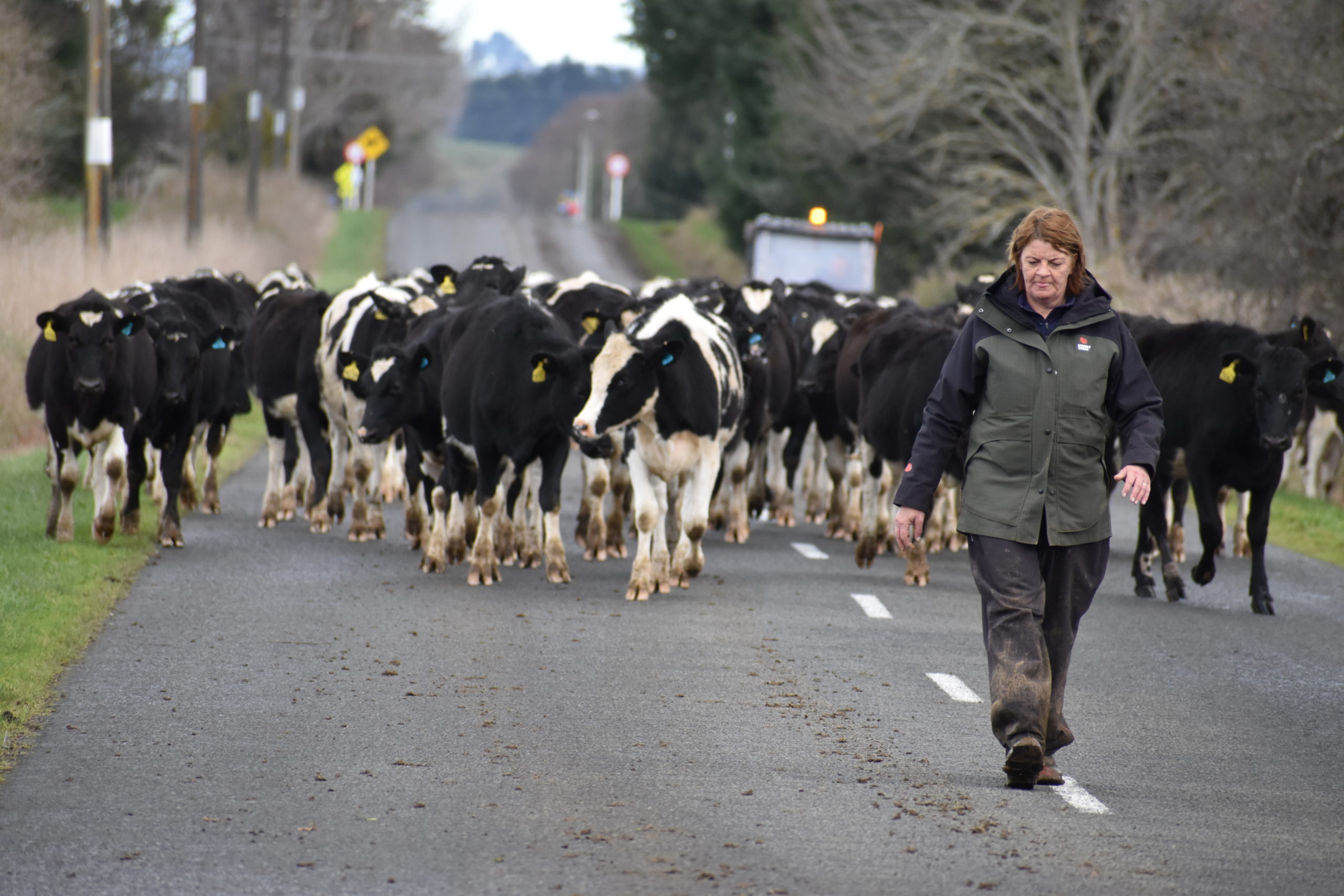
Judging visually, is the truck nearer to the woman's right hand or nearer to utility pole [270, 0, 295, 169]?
utility pole [270, 0, 295, 169]

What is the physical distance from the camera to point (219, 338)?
1568 centimetres

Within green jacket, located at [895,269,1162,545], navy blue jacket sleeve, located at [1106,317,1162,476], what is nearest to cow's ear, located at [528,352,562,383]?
green jacket, located at [895,269,1162,545]

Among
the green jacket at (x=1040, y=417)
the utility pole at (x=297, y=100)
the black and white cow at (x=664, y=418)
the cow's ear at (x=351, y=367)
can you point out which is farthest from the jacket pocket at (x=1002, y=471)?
the utility pole at (x=297, y=100)

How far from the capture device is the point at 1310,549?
1714 centimetres

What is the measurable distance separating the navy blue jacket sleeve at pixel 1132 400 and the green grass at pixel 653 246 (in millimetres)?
52960

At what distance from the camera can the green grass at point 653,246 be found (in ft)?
213

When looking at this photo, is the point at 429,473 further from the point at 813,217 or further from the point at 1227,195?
the point at 813,217

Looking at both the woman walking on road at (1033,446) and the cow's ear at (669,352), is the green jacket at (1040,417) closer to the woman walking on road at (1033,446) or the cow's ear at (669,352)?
the woman walking on road at (1033,446)

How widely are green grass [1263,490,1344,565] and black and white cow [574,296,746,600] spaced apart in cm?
573

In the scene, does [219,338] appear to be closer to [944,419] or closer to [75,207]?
[944,419]

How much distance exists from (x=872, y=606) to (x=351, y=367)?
460 cm

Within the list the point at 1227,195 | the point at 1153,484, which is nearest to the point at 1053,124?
the point at 1227,195

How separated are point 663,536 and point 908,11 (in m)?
33.0

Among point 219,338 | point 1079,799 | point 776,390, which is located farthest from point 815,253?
point 1079,799
